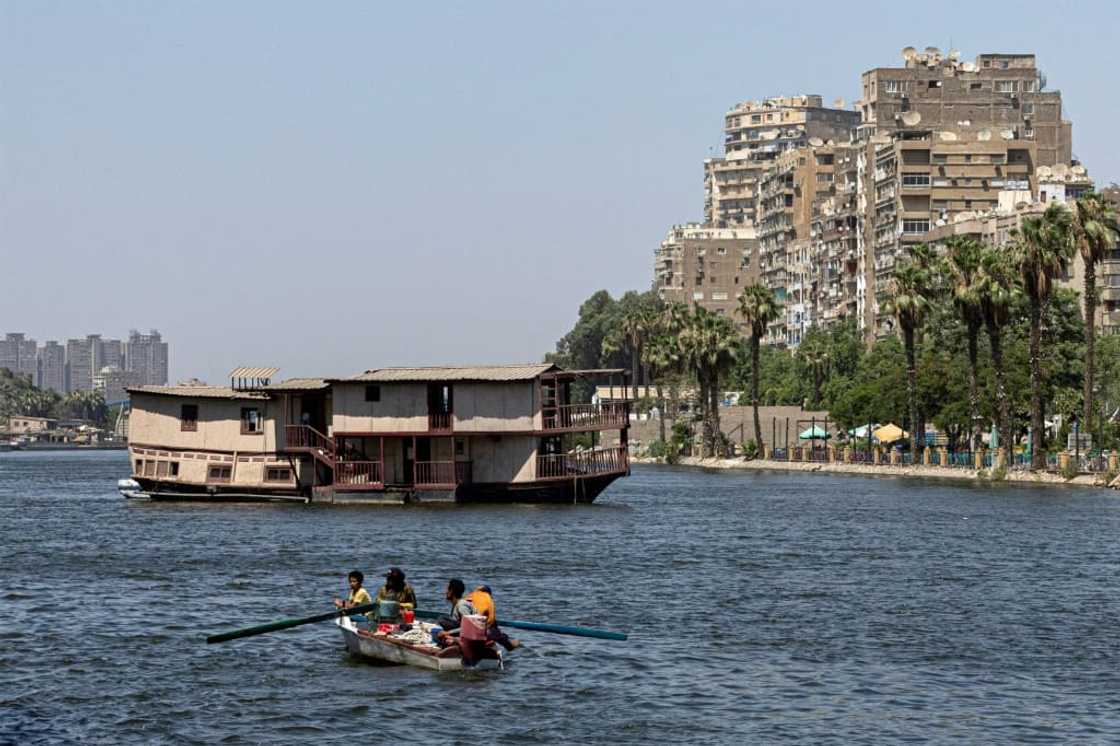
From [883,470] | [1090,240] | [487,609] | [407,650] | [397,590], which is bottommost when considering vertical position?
[407,650]

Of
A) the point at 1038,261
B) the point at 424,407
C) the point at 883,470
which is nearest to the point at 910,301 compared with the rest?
the point at 883,470

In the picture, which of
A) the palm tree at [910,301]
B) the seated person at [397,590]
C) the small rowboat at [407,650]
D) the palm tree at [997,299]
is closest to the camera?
the small rowboat at [407,650]

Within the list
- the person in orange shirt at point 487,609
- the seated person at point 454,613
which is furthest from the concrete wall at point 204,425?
the person in orange shirt at point 487,609

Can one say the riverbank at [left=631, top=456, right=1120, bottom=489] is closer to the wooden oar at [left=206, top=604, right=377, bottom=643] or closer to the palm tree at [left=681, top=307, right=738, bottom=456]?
the palm tree at [left=681, top=307, right=738, bottom=456]

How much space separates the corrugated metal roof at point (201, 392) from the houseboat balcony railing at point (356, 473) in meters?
4.50

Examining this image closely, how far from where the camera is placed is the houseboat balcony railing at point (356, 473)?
82.3 m

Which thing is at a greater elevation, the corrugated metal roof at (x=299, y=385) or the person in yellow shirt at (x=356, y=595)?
the corrugated metal roof at (x=299, y=385)

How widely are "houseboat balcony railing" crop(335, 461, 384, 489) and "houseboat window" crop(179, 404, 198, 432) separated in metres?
6.83

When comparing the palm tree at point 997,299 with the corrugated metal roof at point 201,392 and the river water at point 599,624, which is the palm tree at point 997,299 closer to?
the river water at point 599,624

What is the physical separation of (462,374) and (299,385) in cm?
813

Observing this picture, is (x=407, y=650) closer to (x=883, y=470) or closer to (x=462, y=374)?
(x=462, y=374)

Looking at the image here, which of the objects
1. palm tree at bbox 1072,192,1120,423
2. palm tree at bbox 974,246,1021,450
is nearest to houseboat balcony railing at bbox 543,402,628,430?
palm tree at bbox 1072,192,1120,423

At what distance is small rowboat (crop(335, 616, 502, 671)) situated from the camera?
3588 cm

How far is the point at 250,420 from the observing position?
83.6m
